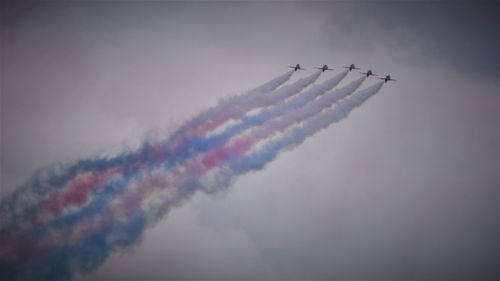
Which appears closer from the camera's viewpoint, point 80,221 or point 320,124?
point 80,221

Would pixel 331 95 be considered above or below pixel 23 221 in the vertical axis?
above

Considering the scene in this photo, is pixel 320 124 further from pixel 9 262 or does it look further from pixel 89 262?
pixel 9 262

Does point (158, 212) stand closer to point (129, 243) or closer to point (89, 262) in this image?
point (129, 243)

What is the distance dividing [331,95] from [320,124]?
323 cm

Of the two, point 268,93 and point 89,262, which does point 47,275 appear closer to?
point 89,262

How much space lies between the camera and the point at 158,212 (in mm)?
45219

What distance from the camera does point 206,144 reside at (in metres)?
46.2

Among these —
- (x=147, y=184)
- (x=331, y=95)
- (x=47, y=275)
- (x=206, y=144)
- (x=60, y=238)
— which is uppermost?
(x=331, y=95)

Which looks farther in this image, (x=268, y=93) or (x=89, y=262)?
(x=268, y=93)

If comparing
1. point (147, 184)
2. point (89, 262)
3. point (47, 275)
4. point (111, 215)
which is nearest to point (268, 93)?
point (147, 184)

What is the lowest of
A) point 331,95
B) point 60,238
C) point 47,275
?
point 47,275

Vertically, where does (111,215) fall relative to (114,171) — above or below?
below

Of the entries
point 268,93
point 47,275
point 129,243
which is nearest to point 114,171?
point 129,243

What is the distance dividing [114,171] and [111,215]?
3.88 meters
